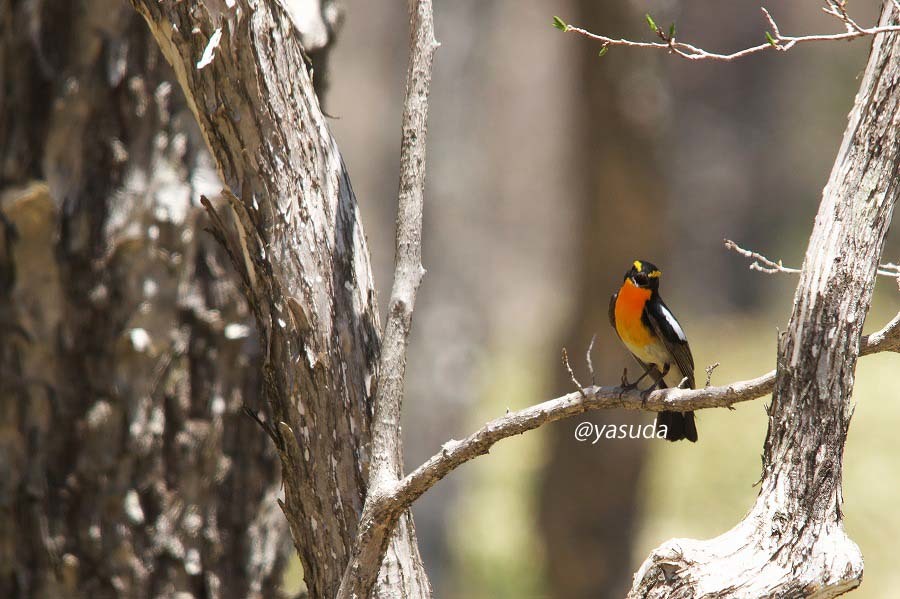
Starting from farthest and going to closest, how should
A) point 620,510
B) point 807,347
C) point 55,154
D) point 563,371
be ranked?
point 563,371 → point 620,510 → point 55,154 → point 807,347

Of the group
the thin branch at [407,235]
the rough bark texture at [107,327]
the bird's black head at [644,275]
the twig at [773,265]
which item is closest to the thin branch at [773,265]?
the twig at [773,265]

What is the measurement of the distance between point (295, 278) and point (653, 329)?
1096mm

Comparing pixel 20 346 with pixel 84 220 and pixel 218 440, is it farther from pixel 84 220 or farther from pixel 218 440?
pixel 218 440

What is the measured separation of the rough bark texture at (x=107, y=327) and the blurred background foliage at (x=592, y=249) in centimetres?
89

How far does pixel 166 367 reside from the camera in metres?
3.64

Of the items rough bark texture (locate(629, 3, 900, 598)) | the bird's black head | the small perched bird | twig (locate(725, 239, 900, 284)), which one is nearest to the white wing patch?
the small perched bird

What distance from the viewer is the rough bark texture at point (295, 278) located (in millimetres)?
2256

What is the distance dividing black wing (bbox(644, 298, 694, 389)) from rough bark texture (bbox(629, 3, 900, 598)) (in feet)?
2.53

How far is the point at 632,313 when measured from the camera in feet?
9.03

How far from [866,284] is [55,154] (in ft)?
9.21

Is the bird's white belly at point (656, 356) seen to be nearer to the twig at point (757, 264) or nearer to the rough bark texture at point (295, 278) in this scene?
the twig at point (757, 264)

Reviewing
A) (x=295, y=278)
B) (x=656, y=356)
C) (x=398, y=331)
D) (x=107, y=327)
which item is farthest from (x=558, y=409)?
(x=107, y=327)

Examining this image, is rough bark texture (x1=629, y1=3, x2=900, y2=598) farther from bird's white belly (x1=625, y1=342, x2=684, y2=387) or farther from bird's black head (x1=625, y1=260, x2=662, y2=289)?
bird's white belly (x1=625, y1=342, x2=684, y2=387)

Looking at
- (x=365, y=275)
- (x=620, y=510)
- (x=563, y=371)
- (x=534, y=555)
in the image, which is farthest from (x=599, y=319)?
(x=365, y=275)
